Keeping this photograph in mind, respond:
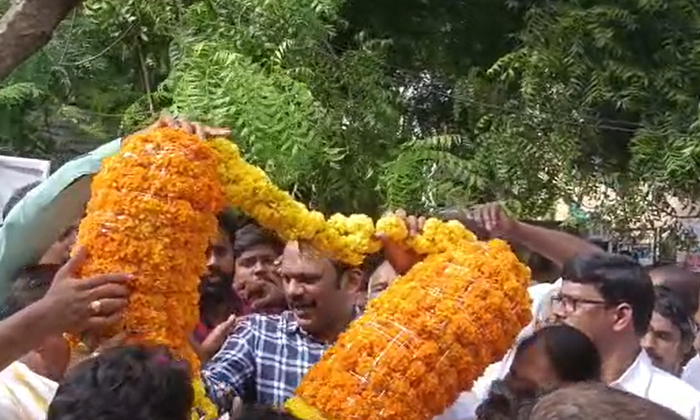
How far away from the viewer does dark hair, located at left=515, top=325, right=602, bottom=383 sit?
12.1ft

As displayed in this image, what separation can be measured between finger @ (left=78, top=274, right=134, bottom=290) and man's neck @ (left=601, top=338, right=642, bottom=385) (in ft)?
5.45

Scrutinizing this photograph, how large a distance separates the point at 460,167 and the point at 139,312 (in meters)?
3.83

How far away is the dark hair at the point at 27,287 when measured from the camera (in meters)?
3.41

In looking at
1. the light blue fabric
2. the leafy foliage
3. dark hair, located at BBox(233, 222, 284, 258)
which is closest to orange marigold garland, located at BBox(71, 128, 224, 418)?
the light blue fabric

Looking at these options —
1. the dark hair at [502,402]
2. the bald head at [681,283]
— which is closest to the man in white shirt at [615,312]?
the dark hair at [502,402]

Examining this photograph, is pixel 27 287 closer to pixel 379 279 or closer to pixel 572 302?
pixel 379 279

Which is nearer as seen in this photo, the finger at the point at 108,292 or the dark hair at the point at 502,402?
the finger at the point at 108,292

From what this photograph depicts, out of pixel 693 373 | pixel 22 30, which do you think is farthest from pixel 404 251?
pixel 693 373

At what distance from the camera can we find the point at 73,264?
118 inches

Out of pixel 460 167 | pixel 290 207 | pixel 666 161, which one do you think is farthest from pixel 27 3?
pixel 666 161

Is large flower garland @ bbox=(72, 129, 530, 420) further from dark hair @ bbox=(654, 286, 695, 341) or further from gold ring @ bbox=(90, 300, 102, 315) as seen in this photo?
dark hair @ bbox=(654, 286, 695, 341)

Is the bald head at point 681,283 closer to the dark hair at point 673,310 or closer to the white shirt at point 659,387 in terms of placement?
the dark hair at point 673,310

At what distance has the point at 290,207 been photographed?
128 inches

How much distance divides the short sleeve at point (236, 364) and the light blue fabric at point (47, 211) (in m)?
0.77
